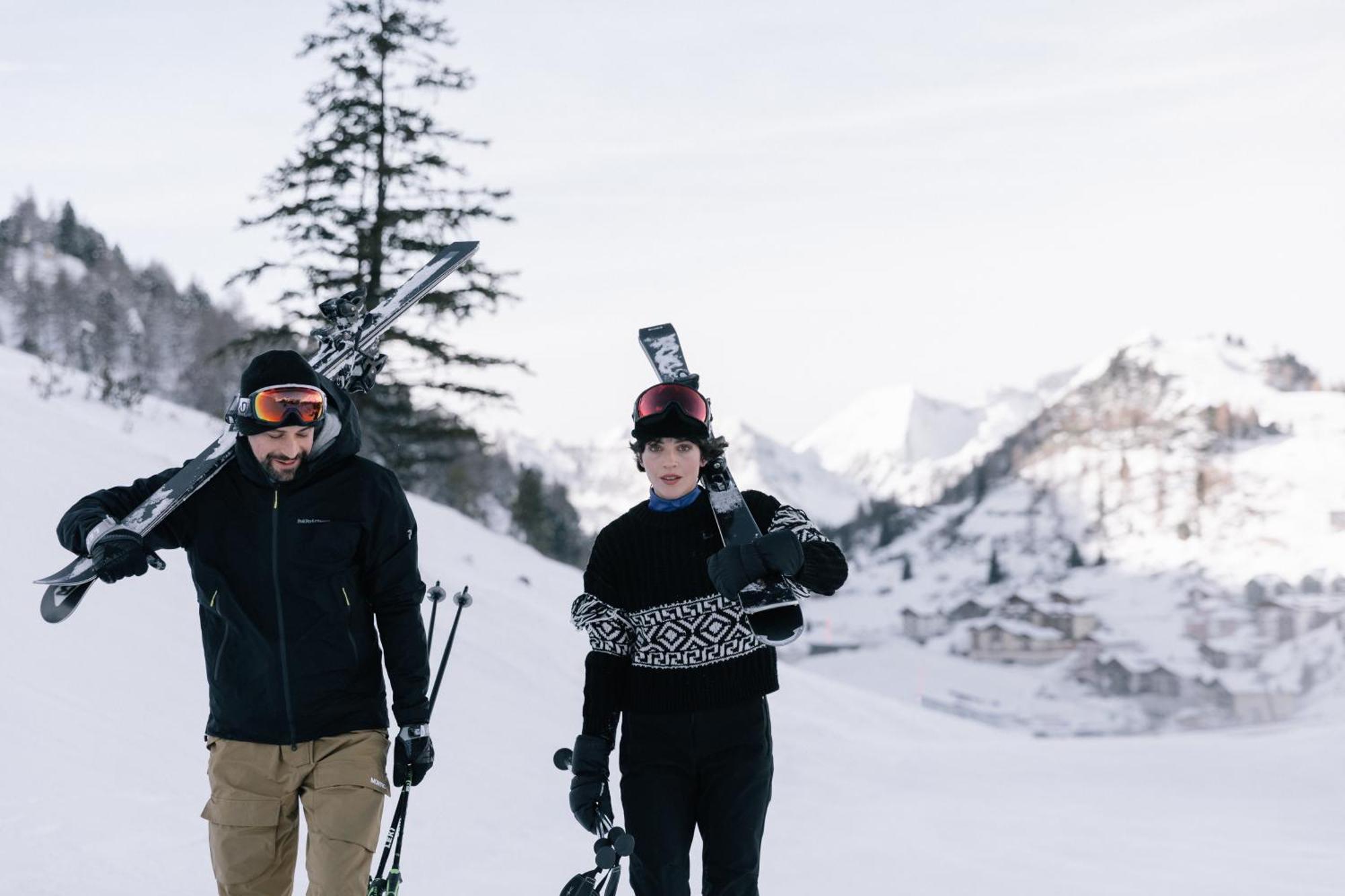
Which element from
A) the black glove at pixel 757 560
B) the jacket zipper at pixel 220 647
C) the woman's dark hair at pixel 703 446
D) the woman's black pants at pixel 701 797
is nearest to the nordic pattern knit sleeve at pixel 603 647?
the woman's black pants at pixel 701 797

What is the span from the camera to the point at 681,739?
390 cm

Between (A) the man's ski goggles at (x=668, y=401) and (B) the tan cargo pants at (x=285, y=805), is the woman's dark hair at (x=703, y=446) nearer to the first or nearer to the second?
(A) the man's ski goggles at (x=668, y=401)

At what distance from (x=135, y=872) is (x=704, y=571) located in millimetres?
3977

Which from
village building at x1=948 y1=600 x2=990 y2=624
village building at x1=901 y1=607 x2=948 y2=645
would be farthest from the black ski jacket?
village building at x1=948 y1=600 x2=990 y2=624

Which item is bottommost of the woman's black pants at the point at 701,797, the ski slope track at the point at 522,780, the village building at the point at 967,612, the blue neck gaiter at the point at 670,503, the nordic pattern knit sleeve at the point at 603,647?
the village building at the point at 967,612

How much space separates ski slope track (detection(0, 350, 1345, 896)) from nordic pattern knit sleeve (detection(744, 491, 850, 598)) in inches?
157

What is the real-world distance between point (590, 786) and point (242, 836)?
105 centimetres

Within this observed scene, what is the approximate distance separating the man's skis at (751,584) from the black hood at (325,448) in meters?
1.12

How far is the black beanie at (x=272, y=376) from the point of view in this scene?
3.64 m

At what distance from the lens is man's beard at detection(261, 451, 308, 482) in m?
3.66

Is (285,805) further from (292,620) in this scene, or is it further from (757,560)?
(757,560)

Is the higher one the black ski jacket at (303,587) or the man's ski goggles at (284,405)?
the man's ski goggles at (284,405)

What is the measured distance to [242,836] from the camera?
3623 mm

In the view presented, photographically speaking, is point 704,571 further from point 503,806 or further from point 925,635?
point 925,635
